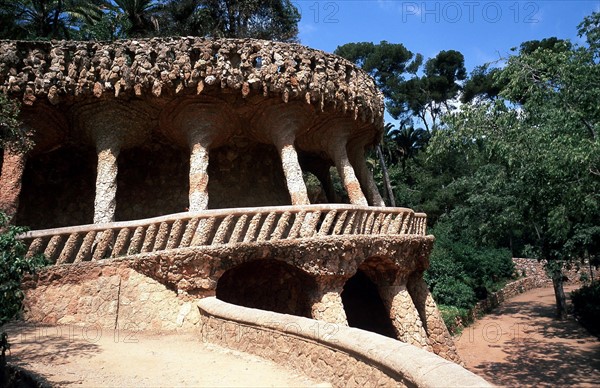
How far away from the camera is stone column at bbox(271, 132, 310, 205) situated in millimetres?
9938

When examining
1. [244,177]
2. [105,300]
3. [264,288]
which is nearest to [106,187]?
[105,300]

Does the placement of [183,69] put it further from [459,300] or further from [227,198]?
[459,300]

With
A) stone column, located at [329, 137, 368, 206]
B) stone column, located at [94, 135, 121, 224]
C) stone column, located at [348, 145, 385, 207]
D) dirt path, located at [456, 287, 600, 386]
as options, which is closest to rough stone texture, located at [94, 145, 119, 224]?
stone column, located at [94, 135, 121, 224]

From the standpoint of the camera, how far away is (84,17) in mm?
19891

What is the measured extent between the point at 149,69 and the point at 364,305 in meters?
7.58

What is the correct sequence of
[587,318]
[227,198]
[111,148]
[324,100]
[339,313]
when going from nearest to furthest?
[339,313] → [111,148] → [324,100] → [227,198] → [587,318]

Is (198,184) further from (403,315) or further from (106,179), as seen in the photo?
(403,315)

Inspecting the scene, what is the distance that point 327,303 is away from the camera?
837 cm

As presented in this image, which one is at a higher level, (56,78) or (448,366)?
(56,78)

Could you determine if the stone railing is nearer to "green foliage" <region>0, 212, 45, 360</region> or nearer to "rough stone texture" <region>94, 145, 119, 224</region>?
"rough stone texture" <region>94, 145, 119, 224</region>

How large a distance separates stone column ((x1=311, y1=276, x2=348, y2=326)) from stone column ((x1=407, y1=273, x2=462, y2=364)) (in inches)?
133

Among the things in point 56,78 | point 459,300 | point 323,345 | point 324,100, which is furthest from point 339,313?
point 459,300

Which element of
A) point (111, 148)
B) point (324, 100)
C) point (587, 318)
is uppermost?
point (324, 100)

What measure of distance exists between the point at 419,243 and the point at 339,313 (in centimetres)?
285
